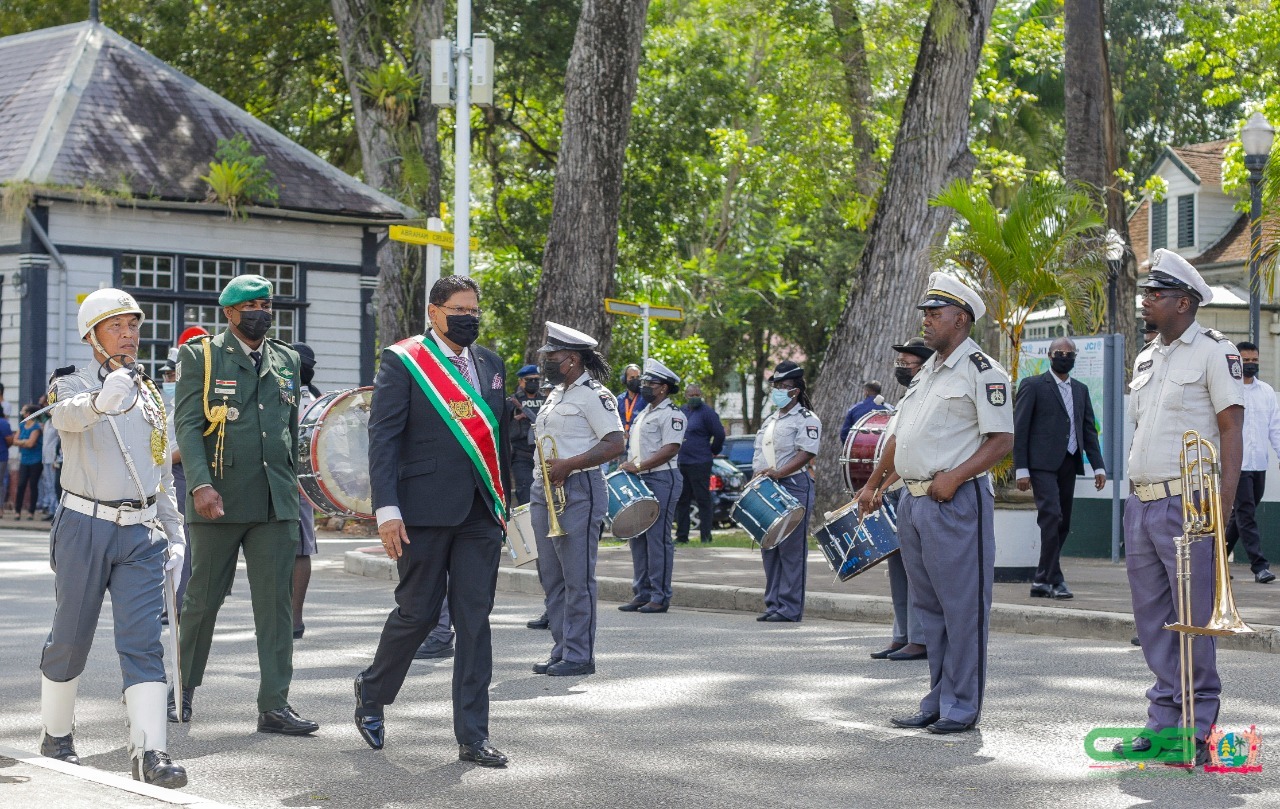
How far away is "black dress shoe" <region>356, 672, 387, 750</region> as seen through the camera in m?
7.05

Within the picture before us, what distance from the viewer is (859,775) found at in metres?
6.61

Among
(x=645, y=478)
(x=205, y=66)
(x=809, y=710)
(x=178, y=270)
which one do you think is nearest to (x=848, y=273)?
(x=205, y=66)

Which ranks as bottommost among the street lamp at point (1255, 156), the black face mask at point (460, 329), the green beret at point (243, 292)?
the black face mask at point (460, 329)

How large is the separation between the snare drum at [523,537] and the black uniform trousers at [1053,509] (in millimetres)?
4525

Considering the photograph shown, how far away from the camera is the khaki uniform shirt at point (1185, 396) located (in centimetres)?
670

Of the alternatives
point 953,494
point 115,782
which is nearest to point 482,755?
point 115,782

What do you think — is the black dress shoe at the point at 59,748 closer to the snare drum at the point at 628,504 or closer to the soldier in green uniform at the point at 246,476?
the soldier in green uniform at the point at 246,476

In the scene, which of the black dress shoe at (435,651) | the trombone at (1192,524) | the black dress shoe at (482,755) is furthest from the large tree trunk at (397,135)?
the trombone at (1192,524)

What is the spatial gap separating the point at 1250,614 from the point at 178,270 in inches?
699

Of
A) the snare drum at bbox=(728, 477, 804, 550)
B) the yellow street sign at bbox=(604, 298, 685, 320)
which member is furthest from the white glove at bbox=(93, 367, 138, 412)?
the yellow street sign at bbox=(604, 298, 685, 320)

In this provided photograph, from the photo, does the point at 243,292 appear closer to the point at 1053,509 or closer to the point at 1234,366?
the point at 1234,366

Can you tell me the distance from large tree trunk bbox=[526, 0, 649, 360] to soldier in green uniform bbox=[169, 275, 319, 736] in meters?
11.2

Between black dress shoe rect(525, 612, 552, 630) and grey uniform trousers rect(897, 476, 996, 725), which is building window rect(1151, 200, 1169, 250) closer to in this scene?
black dress shoe rect(525, 612, 552, 630)

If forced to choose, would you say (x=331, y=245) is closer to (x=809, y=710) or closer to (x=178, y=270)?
(x=178, y=270)
